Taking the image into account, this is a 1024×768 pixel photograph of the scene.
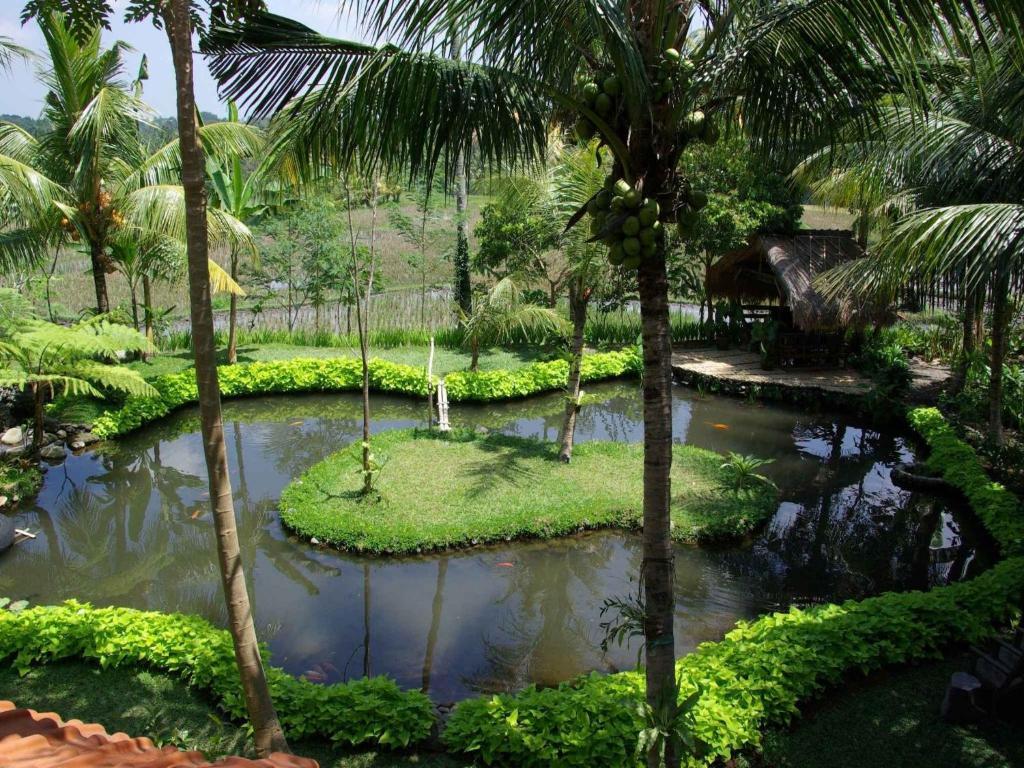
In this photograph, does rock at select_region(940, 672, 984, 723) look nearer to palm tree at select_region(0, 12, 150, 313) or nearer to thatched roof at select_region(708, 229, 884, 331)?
thatched roof at select_region(708, 229, 884, 331)

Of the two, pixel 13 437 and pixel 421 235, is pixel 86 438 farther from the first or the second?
pixel 421 235

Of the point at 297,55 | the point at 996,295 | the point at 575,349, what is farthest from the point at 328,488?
the point at 996,295

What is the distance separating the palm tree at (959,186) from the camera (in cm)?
616

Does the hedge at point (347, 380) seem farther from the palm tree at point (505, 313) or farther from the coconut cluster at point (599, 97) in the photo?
the coconut cluster at point (599, 97)

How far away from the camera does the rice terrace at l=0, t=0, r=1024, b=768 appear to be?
3373mm

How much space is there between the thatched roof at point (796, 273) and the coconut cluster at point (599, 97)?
10.2 m

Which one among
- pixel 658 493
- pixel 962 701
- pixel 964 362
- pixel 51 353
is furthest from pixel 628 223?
pixel 964 362

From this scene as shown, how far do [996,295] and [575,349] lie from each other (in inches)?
183

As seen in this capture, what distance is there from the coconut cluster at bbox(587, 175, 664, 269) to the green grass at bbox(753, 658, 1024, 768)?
127 inches

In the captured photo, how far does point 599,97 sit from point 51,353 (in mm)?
9115

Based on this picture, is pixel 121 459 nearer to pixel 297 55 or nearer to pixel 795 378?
pixel 297 55

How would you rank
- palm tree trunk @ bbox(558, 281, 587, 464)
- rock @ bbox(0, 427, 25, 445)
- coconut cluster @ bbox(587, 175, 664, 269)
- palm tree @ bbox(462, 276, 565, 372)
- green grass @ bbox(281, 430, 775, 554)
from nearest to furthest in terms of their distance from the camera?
coconut cluster @ bbox(587, 175, 664, 269), green grass @ bbox(281, 430, 775, 554), palm tree trunk @ bbox(558, 281, 587, 464), rock @ bbox(0, 427, 25, 445), palm tree @ bbox(462, 276, 565, 372)

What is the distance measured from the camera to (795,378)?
44.5 ft

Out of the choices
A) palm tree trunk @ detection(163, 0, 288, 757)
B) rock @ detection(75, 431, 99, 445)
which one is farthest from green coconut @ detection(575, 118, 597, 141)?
rock @ detection(75, 431, 99, 445)
